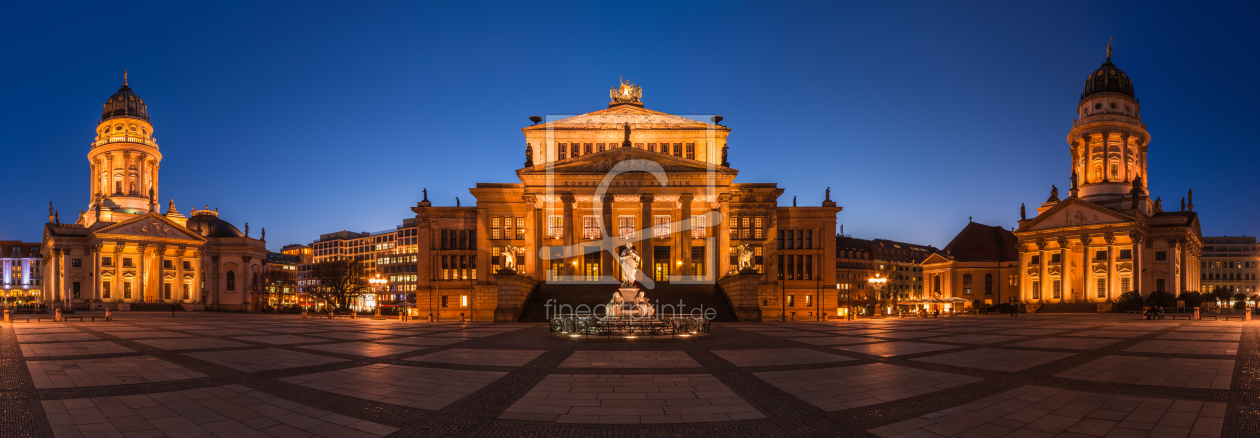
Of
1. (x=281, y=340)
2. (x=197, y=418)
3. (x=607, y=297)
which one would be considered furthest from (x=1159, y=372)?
(x=607, y=297)

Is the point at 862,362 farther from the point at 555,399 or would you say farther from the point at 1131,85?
the point at 1131,85

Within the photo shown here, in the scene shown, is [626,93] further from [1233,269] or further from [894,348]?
[1233,269]

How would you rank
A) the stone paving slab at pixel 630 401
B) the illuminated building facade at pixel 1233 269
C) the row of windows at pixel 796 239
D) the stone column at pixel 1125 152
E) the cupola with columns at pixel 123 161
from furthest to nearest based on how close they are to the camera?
the illuminated building facade at pixel 1233 269 → the cupola with columns at pixel 123 161 → the stone column at pixel 1125 152 → the row of windows at pixel 796 239 → the stone paving slab at pixel 630 401

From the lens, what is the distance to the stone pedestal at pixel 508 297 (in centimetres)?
4053

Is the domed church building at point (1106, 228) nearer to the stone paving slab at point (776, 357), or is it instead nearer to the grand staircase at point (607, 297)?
the grand staircase at point (607, 297)

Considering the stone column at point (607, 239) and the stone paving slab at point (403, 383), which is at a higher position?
the stone column at point (607, 239)

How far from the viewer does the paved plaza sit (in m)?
9.04

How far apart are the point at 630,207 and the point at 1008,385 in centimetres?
4906

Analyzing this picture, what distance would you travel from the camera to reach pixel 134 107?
287ft

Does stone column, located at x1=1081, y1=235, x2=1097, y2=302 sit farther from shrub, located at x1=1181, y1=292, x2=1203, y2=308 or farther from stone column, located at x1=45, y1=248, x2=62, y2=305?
stone column, located at x1=45, y1=248, x2=62, y2=305

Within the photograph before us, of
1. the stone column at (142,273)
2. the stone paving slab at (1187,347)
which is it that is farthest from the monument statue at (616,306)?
the stone column at (142,273)

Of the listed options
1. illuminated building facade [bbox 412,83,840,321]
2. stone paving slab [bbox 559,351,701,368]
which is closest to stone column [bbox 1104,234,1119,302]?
illuminated building facade [bbox 412,83,840,321]

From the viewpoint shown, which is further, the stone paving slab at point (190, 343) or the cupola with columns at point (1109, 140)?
the cupola with columns at point (1109, 140)

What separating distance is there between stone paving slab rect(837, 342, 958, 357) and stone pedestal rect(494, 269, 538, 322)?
2460 centimetres
